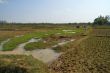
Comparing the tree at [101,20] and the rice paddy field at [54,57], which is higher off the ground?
the tree at [101,20]

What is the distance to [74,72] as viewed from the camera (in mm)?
11039

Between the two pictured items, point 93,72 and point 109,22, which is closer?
point 93,72

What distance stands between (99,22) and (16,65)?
299ft

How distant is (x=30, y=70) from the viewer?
1026 cm

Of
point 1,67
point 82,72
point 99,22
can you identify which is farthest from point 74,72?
point 99,22

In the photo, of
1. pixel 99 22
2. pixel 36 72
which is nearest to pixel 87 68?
pixel 36 72

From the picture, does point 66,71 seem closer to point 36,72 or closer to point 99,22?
point 36,72

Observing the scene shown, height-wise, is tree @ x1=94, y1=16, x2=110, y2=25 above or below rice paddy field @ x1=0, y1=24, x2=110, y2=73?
above

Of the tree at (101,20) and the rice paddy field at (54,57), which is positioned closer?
the rice paddy field at (54,57)

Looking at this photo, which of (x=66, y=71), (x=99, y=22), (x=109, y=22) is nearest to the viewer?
(x=66, y=71)

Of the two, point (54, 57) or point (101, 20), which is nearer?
point (54, 57)

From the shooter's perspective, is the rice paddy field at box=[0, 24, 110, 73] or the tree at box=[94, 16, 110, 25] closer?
the rice paddy field at box=[0, 24, 110, 73]

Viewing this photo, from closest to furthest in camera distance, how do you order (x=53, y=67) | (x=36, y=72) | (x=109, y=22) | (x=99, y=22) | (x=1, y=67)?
(x=36, y=72), (x=1, y=67), (x=53, y=67), (x=99, y=22), (x=109, y=22)

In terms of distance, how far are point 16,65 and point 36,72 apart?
1650 millimetres
